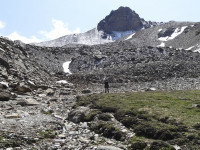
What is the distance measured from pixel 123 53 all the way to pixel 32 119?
73.1 meters

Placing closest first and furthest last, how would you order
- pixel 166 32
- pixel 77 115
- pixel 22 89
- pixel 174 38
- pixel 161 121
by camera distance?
pixel 161 121 → pixel 77 115 → pixel 22 89 → pixel 174 38 → pixel 166 32

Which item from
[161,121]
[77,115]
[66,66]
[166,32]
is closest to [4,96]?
[77,115]

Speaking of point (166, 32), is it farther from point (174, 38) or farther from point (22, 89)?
point (22, 89)

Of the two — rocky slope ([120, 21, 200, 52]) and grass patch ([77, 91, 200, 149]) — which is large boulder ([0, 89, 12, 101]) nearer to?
grass patch ([77, 91, 200, 149])

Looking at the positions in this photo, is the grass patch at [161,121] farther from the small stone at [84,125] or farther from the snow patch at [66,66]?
the snow patch at [66,66]

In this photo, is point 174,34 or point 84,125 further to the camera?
point 174,34

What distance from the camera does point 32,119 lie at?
21.0 meters

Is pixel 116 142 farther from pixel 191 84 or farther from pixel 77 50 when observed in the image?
pixel 77 50

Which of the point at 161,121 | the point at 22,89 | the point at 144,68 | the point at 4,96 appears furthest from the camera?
the point at 144,68

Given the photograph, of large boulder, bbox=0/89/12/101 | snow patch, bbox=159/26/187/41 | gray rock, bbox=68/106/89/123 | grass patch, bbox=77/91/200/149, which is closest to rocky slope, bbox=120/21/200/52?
snow patch, bbox=159/26/187/41

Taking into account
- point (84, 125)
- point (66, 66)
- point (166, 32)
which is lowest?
point (84, 125)

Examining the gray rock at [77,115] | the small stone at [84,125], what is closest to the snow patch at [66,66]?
the gray rock at [77,115]

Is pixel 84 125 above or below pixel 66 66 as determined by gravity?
below

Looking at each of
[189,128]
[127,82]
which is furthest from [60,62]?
[189,128]
